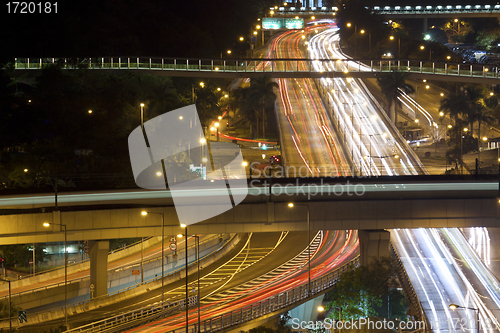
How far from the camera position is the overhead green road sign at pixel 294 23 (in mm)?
175875

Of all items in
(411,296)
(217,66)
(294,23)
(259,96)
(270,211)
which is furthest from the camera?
(294,23)

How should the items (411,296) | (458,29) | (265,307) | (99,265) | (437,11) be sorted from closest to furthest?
(265,307)
(411,296)
(99,265)
(437,11)
(458,29)

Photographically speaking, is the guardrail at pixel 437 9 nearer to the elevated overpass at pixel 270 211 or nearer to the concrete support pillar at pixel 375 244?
the elevated overpass at pixel 270 211

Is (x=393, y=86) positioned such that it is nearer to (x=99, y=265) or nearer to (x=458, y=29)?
(x=99, y=265)

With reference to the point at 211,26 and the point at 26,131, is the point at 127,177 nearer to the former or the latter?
the point at 26,131

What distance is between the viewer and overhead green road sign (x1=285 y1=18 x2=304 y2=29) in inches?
6924

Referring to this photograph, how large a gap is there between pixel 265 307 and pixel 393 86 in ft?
220

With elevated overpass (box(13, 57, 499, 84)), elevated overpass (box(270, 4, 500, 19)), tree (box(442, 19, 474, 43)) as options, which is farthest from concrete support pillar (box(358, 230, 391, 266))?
tree (box(442, 19, 474, 43))

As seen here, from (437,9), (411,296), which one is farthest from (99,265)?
(437,9)

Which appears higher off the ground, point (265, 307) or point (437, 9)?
point (437, 9)

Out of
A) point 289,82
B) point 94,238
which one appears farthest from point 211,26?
point 94,238

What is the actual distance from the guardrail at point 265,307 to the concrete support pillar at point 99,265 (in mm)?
9877

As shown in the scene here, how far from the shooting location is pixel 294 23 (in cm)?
17750

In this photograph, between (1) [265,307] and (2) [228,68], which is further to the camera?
(2) [228,68]
